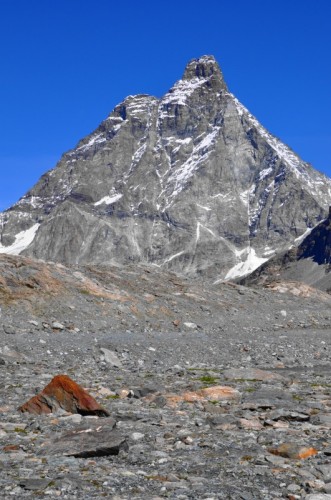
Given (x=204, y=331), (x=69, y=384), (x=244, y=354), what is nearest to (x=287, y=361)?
(x=244, y=354)

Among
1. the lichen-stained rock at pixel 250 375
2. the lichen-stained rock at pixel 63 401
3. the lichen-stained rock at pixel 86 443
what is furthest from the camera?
the lichen-stained rock at pixel 250 375

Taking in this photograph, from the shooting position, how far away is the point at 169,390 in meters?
24.7

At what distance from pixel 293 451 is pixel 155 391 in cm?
983

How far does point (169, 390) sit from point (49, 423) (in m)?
8.16

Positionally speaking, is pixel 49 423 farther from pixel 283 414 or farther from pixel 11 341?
pixel 11 341

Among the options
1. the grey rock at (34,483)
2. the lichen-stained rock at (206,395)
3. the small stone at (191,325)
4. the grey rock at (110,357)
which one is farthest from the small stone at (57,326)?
the grey rock at (34,483)

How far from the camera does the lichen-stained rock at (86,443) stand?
1407 centimetres

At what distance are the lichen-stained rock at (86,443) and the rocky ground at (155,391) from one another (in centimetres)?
5

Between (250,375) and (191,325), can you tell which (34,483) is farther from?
(191,325)

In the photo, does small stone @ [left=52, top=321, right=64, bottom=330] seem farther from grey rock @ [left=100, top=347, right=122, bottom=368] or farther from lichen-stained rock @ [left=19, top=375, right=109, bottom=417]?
lichen-stained rock @ [left=19, top=375, right=109, bottom=417]

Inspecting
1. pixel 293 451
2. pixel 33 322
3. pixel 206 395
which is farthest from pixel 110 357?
pixel 293 451

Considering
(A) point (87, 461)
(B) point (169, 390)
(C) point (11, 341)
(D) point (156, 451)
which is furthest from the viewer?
(C) point (11, 341)

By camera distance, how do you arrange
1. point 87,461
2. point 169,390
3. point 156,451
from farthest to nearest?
point 169,390
point 156,451
point 87,461

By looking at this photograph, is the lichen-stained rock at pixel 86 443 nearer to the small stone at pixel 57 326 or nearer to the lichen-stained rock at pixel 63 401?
the lichen-stained rock at pixel 63 401
